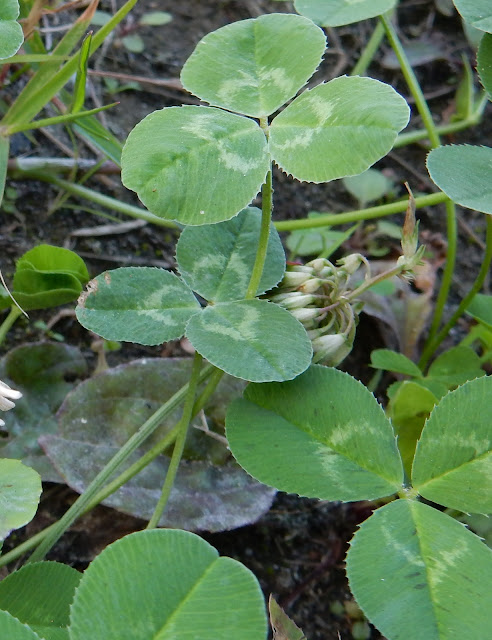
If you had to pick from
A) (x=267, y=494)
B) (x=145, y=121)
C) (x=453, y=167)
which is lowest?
(x=267, y=494)

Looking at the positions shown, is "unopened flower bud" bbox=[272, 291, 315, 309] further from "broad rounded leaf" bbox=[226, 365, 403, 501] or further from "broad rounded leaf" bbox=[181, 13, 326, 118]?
"broad rounded leaf" bbox=[181, 13, 326, 118]

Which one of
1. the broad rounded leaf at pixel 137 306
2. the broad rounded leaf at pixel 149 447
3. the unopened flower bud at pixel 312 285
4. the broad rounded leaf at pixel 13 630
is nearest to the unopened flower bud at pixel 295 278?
the unopened flower bud at pixel 312 285

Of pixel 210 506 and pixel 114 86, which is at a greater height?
pixel 114 86

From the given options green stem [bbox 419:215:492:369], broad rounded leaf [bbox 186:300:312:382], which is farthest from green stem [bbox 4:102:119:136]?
green stem [bbox 419:215:492:369]

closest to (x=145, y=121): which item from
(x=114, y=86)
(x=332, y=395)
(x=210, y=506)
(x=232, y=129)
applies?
(x=232, y=129)

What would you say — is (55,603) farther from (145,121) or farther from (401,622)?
(145,121)

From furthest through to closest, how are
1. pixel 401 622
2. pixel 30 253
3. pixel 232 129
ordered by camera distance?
1. pixel 30 253
2. pixel 232 129
3. pixel 401 622
